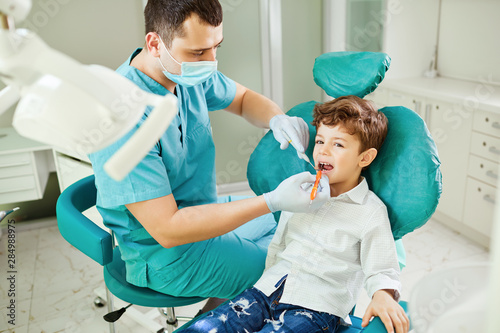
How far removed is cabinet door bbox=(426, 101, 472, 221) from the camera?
269cm

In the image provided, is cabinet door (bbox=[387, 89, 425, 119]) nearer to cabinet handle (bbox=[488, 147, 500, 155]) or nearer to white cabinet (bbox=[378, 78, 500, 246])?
white cabinet (bbox=[378, 78, 500, 246])

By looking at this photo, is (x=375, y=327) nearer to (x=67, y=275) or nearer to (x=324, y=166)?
(x=324, y=166)

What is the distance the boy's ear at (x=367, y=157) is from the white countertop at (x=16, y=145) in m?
1.97

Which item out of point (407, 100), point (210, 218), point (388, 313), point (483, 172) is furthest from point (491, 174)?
point (210, 218)

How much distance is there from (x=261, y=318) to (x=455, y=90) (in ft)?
7.07

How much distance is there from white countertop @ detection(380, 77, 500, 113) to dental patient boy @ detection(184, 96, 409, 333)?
4.71ft

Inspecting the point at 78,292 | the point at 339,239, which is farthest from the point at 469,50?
the point at 78,292

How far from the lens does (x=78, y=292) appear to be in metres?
2.48

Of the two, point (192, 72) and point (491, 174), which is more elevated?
point (192, 72)

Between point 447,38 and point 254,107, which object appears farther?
point 447,38

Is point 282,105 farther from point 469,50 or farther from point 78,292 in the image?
point 78,292

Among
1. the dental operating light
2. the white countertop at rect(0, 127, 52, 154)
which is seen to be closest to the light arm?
the dental operating light

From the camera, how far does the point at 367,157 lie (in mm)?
1399

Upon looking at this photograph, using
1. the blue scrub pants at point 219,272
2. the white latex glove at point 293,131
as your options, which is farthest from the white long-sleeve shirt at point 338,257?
the white latex glove at point 293,131
